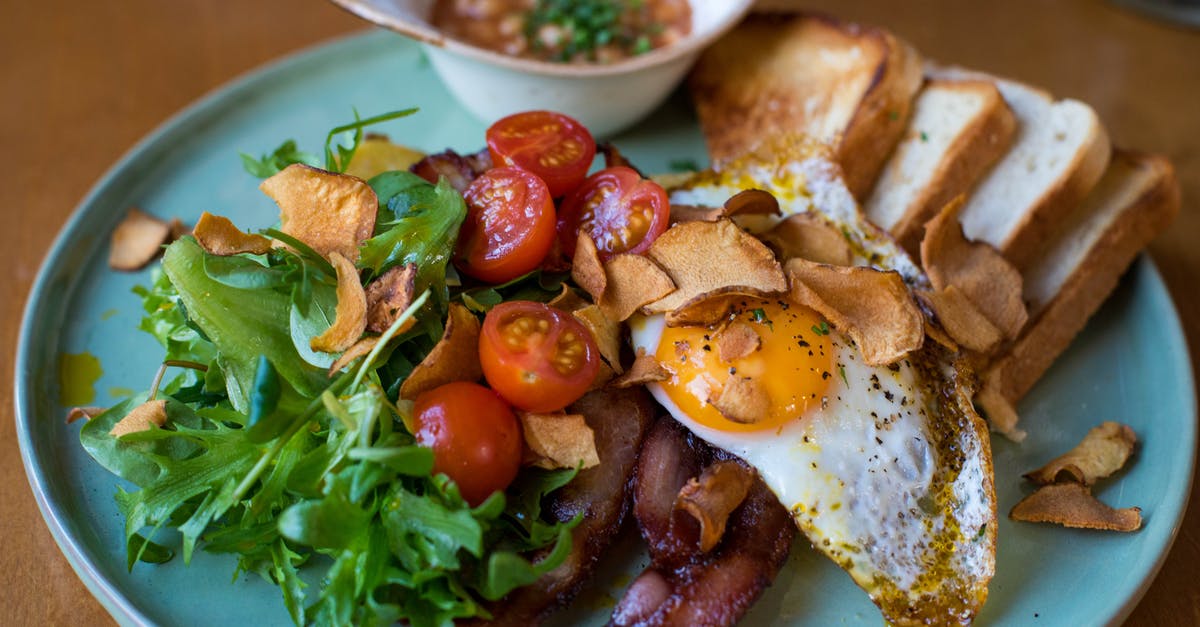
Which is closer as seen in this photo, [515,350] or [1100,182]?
[515,350]

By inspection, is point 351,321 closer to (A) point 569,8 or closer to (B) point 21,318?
(B) point 21,318

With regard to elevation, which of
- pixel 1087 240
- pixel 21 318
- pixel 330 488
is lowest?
pixel 21 318

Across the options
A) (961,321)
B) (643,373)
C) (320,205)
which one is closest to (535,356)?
(643,373)

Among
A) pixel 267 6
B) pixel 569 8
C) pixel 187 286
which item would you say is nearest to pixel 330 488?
pixel 187 286

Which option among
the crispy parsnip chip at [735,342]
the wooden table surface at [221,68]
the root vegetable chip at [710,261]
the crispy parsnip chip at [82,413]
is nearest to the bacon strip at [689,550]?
the crispy parsnip chip at [735,342]

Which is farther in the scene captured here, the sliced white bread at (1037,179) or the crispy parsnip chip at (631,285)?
the sliced white bread at (1037,179)

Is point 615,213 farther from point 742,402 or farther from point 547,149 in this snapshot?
point 742,402

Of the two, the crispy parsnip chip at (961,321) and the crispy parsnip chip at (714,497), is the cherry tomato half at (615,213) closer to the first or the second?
the crispy parsnip chip at (714,497)
